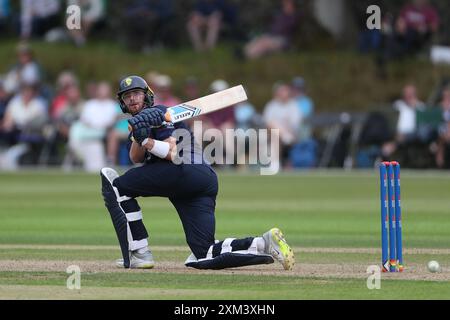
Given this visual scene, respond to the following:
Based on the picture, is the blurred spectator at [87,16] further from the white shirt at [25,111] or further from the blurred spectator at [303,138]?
the blurred spectator at [303,138]

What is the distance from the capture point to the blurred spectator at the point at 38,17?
31.3m

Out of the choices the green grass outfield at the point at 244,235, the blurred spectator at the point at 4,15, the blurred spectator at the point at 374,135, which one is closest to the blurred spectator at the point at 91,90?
the green grass outfield at the point at 244,235

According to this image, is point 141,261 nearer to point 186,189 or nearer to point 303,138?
point 186,189

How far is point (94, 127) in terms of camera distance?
26734 millimetres

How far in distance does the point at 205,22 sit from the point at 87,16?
329 centimetres

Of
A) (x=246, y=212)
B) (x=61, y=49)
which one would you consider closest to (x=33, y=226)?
(x=246, y=212)

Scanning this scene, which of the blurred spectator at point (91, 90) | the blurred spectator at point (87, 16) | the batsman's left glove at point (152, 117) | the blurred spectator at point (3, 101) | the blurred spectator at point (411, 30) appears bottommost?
the batsman's left glove at point (152, 117)

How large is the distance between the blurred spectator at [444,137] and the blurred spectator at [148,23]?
724 cm

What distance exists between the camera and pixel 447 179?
23500mm

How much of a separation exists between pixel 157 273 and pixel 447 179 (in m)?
13.5

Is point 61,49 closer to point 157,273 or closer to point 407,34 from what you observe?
point 407,34

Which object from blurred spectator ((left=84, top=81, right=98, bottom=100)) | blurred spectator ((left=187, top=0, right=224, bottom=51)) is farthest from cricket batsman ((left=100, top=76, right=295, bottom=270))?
blurred spectator ((left=187, top=0, right=224, bottom=51))

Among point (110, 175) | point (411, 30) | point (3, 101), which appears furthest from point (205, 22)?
point (110, 175)
